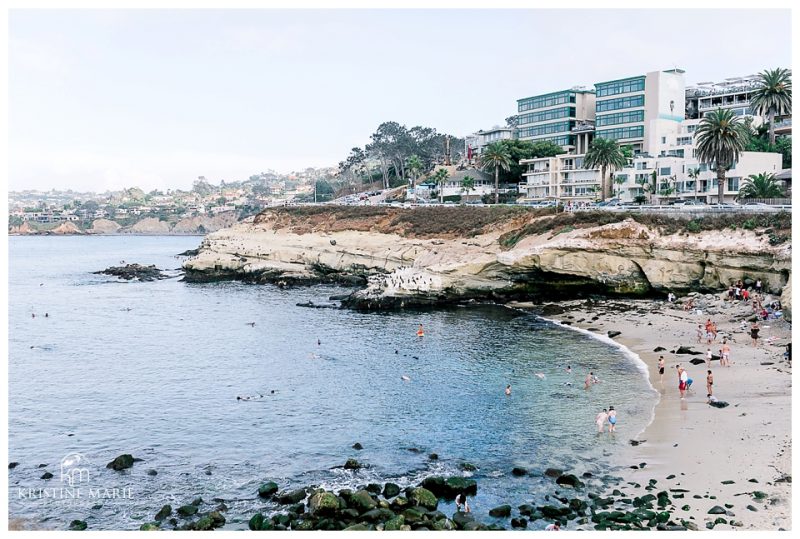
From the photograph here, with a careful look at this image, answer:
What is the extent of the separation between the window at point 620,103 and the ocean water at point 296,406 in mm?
51748

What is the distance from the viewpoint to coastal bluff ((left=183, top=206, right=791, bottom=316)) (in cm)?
5559

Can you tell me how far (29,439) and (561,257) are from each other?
43.3 meters

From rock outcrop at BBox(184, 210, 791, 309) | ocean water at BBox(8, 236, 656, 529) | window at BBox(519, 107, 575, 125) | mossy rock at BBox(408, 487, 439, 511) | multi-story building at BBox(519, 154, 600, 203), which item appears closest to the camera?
mossy rock at BBox(408, 487, 439, 511)

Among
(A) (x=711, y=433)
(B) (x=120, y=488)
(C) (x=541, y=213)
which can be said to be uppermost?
(C) (x=541, y=213)

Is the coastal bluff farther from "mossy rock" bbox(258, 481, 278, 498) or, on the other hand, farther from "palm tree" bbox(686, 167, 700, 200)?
"mossy rock" bbox(258, 481, 278, 498)

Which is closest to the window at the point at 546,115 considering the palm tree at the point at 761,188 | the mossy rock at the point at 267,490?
the palm tree at the point at 761,188

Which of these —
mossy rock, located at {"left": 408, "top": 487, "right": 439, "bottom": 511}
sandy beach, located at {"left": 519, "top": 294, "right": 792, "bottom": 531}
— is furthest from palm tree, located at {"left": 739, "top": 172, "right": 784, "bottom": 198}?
mossy rock, located at {"left": 408, "top": 487, "right": 439, "bottom": 511}

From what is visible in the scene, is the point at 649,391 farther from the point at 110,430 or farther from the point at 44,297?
the point at 44,297

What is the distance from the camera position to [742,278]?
Answer: 54250 mm

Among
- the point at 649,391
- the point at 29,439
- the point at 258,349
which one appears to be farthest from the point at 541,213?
the point at 29,439

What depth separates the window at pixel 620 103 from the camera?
9906 centimetres

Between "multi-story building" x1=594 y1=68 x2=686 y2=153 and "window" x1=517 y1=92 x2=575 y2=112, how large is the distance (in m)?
7.59

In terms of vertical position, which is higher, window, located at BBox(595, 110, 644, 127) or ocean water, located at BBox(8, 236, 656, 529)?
window, located at BBox(595, 110, 644, 127)

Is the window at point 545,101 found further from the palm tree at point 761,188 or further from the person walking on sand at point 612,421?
the person walking on sand at point 612,421
